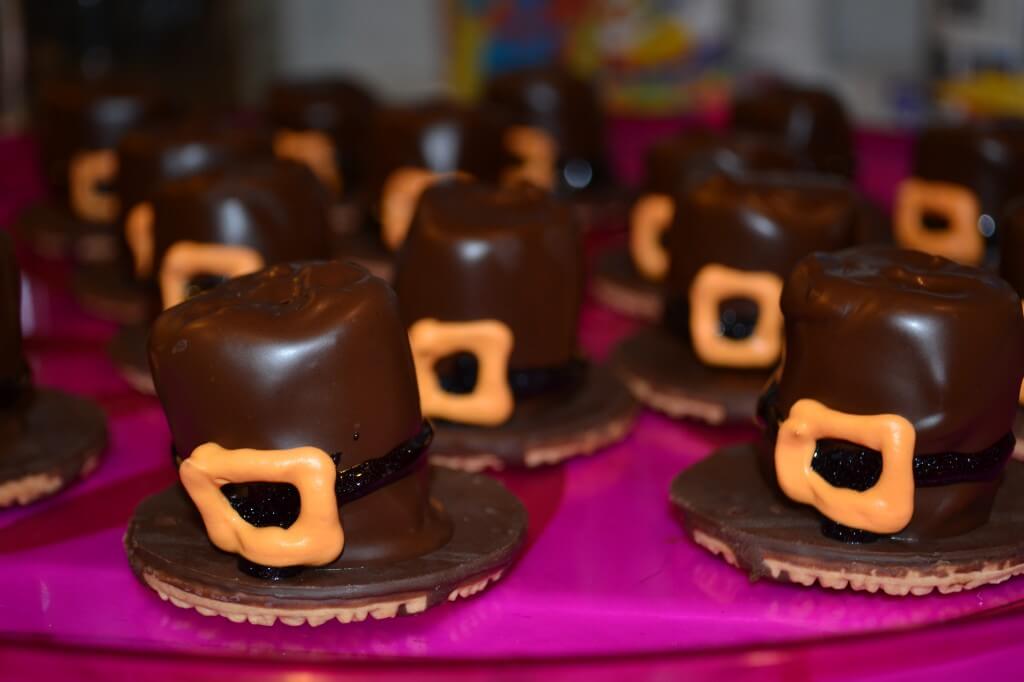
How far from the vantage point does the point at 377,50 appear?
3830 millimetres

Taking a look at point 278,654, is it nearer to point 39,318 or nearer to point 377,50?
point 39,318

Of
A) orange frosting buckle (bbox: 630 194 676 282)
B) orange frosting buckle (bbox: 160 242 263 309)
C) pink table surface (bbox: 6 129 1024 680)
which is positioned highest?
orange frosting buckle (bbox: 160 242 263 309)

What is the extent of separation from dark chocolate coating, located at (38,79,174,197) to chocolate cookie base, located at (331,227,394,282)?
40 centimetres

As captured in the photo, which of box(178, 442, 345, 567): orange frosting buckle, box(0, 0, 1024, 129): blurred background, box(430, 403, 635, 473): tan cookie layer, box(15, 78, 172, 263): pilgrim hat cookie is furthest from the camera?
box(0, 0, 1024, 129): blurred background

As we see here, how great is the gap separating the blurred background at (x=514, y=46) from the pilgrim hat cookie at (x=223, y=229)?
4.45ft

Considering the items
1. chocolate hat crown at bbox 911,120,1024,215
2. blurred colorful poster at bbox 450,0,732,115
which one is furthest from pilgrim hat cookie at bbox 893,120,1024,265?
blurred colorful poster at bbox 450,0,732,115

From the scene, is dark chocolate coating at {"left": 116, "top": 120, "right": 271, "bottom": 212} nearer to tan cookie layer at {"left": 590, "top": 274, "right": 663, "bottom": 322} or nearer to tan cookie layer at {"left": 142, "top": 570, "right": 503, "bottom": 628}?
tan cookie layer at {"left": 590, "top": 274, "right": 663, "bottom": 322}

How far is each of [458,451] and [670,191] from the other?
693mm

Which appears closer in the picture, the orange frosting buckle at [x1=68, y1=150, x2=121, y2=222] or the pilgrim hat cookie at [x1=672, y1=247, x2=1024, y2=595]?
the pilgrim hat cookie at [x1=672, y1=247, x2=1024, y2=595]

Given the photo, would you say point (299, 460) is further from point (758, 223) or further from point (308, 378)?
point (758, 223)

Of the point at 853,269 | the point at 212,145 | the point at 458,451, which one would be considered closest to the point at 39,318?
the point at 212,145

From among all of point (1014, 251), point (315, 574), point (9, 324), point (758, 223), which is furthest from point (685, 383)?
point (9, 324)

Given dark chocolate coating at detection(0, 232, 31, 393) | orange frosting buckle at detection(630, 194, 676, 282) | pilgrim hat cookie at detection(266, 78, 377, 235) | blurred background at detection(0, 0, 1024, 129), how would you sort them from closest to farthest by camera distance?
dark chocolate coating at detection(0, 232, 31, 393), orange frosting buckle at detection(630, 194, 676, 282), pilgrim hat cookie at detection(266, 78, 377, 235), blurred background at detection(0, 0, 1024, 129)

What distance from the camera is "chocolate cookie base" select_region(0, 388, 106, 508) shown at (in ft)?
4.83
